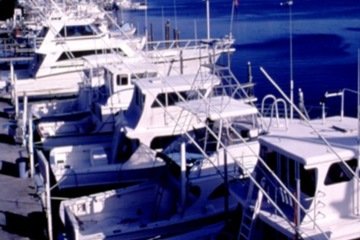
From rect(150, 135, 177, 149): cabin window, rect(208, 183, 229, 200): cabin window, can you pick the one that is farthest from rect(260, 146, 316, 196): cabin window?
rect(150, 135, 177, 149): cabin window

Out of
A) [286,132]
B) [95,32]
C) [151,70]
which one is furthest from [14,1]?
[286,132]

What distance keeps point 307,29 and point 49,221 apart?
Result: 168ft

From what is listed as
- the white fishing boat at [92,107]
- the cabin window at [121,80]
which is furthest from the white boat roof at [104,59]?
the cabin window at [121,80]

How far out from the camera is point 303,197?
40.3 ft

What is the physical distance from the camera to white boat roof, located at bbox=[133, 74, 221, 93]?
2068 cm

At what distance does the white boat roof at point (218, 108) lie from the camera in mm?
17547

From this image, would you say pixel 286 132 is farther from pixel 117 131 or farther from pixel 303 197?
pixel 117 131

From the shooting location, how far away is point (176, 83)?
2111cm

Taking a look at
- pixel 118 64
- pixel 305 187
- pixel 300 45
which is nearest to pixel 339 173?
pixel 305 187

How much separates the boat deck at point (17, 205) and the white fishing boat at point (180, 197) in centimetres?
74

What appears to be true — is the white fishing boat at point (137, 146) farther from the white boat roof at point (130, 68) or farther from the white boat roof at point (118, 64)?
the white boat roof at point (118, 64)

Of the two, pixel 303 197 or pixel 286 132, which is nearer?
pixel 303 197

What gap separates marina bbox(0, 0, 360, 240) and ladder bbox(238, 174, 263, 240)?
2cm

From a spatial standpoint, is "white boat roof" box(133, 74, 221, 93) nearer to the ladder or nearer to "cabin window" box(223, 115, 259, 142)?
"cabin window" box(223, 115, 259, 142)
